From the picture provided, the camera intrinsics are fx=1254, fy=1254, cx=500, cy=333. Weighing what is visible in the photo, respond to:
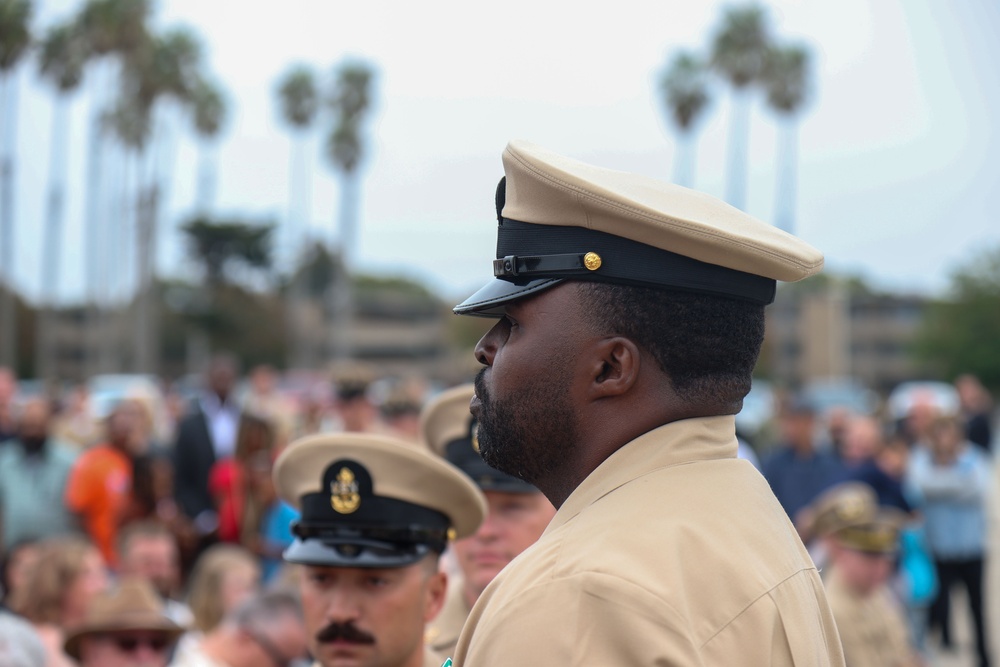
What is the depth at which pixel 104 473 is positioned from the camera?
8.80 metres

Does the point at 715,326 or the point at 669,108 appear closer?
the point at 715,326

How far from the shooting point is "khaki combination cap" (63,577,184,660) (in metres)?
4.85

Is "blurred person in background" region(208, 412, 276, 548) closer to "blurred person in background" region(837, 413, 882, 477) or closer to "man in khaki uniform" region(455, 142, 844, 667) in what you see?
"blurred person in background" region(837, 413, 882, 477)

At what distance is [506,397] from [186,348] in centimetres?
7221

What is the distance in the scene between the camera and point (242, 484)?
8461 mm

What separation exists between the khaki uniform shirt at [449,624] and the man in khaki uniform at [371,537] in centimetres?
38

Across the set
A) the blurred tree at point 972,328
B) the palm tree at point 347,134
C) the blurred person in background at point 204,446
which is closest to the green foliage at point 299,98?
the palm tree at point 347,134

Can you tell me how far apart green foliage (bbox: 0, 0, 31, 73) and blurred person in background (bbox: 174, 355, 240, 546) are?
35.9 metres

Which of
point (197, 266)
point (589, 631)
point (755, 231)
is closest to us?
point (589, 631)

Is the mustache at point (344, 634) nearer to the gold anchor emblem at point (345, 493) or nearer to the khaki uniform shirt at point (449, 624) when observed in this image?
the gold anchor emblem at point (345, 493)

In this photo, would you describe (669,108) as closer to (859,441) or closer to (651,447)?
(859,441)

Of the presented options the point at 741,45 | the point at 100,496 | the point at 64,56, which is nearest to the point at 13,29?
the point at 64,56

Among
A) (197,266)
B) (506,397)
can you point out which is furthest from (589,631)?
(197,266)

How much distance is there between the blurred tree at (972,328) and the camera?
210 ft
